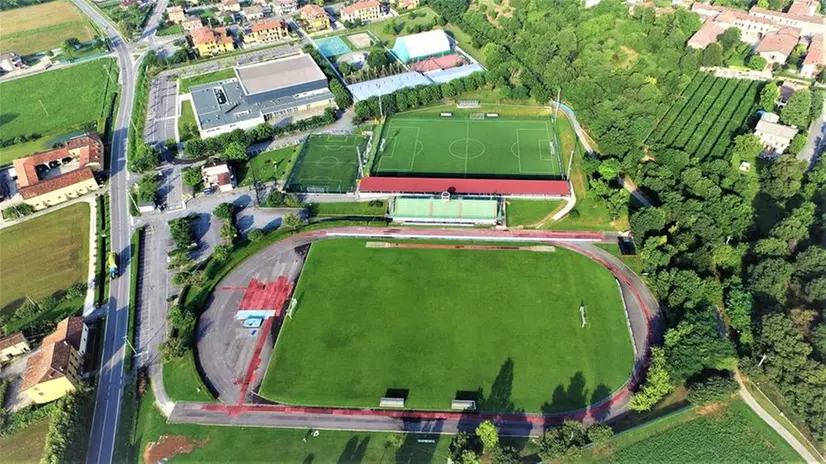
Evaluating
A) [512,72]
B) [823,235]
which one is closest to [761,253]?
[823,235]

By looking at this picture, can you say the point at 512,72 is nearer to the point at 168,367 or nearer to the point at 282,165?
the point at 282,165

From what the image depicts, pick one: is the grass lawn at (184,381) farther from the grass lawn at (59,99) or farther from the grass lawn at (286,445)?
the grass lawn at (59,99)

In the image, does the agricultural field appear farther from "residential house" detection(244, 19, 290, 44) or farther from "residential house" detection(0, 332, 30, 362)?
"residential house" detection(0, 332, 30, 362)

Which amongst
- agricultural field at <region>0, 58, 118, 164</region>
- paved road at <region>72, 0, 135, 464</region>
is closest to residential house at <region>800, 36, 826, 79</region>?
paved road at <region>72, 0, 135, 464</region>

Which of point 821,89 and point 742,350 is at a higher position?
point 821,89

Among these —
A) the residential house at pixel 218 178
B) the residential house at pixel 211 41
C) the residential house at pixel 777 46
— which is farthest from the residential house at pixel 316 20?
the residential house at pixel 777 46

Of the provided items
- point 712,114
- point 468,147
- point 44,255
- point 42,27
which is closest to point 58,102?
point 44,255
